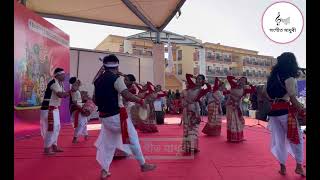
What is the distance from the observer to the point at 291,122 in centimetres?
403

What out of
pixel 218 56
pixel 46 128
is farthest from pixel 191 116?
pixel 218 56

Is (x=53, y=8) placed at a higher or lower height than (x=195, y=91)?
higher

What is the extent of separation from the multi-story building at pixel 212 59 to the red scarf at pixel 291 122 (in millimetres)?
28222

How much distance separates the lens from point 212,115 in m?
8.27

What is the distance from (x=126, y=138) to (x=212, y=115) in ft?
15.0

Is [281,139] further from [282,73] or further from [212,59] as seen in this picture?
[212,59]

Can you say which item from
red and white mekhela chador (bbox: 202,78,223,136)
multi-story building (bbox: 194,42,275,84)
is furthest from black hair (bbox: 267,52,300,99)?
multi-story building (bbox: 194,42,275,84)

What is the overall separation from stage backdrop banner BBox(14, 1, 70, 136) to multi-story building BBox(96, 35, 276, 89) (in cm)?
2311

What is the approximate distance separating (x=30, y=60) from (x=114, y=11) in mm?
5940

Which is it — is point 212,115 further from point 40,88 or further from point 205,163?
point 40,88

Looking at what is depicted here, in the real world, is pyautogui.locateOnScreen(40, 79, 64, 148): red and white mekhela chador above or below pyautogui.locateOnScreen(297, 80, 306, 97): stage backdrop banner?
below

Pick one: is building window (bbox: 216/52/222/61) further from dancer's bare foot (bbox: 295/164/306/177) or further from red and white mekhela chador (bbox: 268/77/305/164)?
dancer's bare foot (bbox: 295/164/306/177)

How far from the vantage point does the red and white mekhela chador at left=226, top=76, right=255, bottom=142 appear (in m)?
7.08
